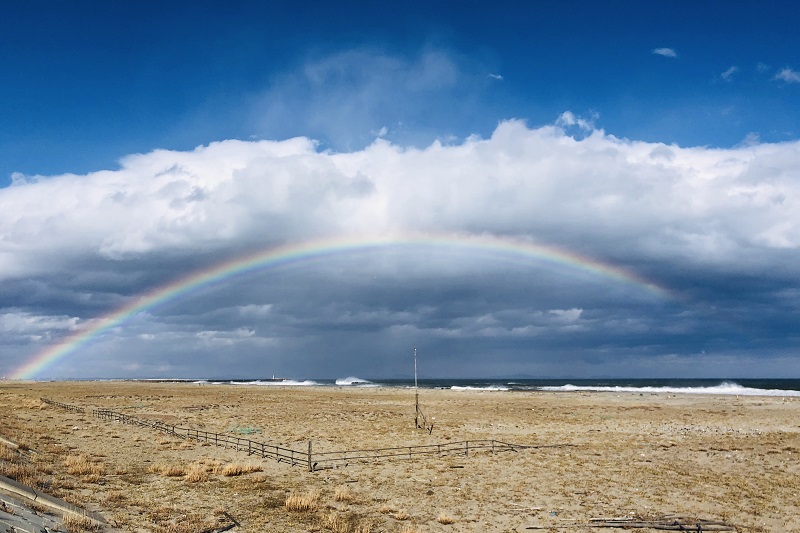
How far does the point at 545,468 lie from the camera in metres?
27.0

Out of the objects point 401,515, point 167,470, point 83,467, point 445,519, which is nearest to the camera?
point 445,519

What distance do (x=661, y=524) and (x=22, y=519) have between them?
17.8 metres

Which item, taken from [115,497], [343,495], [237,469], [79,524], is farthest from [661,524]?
[115,497]

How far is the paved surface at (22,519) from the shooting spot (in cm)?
1076

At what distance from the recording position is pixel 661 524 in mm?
17500

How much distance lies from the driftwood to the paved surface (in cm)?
1354

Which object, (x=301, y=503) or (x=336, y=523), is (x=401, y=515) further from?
(x=301, y=503)

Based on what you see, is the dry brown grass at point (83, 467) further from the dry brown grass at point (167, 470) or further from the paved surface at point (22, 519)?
the paved surface at point (22, 519)

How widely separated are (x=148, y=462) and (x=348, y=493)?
11.8m

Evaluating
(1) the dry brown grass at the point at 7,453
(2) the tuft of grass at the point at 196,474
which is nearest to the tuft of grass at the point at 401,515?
(2) the tuft of grass at the point at 196,474

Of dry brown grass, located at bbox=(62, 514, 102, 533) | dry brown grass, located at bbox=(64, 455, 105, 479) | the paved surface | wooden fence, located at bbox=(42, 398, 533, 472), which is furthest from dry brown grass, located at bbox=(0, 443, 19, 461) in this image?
wooden fence, located at bbox=(42, 398, 533, 472)

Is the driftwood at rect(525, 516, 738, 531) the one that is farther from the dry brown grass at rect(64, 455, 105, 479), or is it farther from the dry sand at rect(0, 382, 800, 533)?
the dry brown grass at rect(64, 455, 105, 479)

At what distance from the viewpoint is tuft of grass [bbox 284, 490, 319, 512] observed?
747 inches

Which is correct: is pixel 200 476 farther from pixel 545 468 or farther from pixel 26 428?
pixel 26 428
